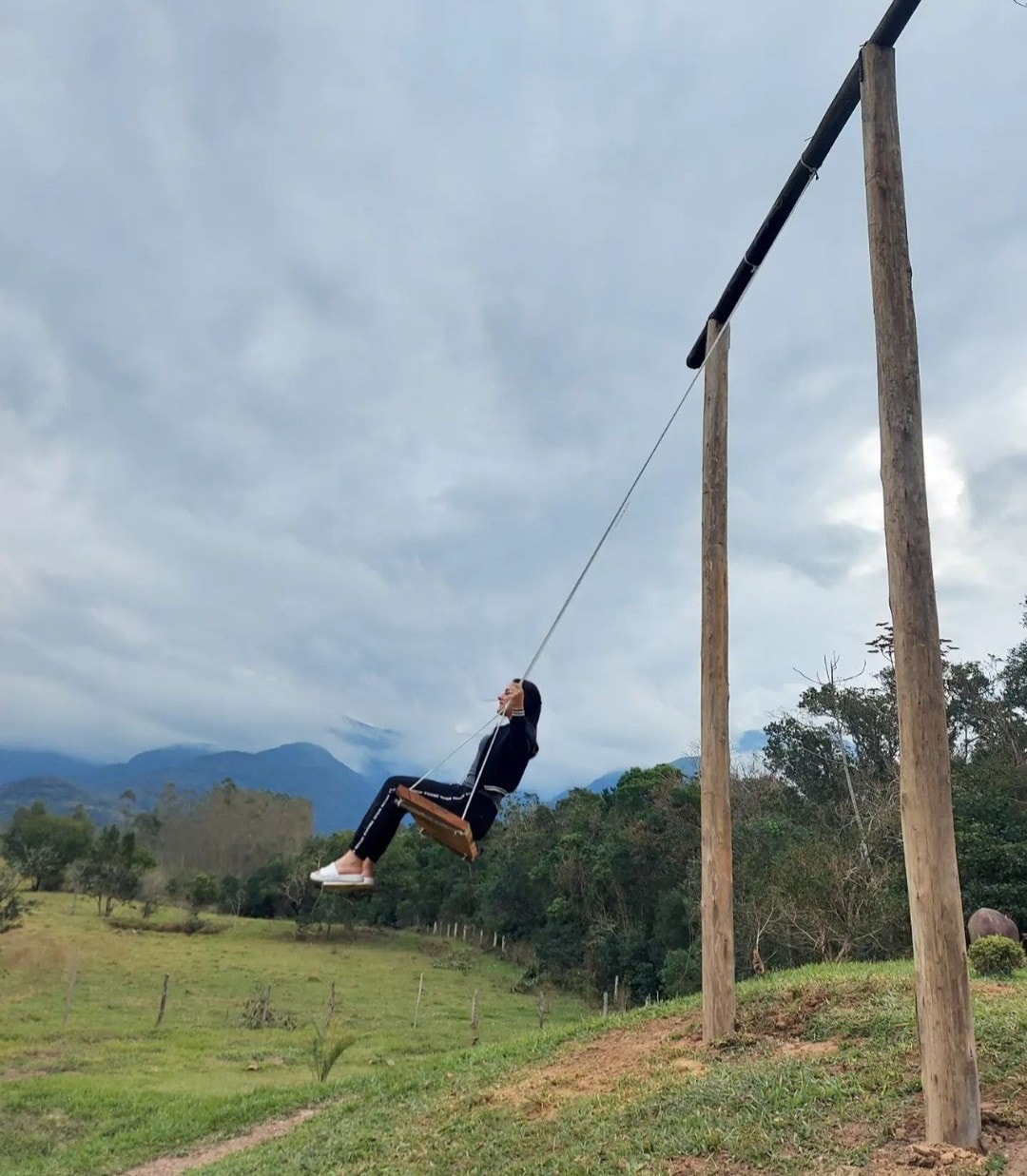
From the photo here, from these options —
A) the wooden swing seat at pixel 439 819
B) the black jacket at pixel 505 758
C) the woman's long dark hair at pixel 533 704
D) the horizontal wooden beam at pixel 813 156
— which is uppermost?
the horizontal wooden beam at pixel 813 156

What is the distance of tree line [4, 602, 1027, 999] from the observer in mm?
15773

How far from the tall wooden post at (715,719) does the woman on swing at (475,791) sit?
8.98 ft

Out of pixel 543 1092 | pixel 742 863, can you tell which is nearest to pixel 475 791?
pixel 543 1092

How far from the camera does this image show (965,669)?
2919cm

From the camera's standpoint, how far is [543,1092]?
23.2ft

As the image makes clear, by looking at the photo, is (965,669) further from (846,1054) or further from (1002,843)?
(846,1054)

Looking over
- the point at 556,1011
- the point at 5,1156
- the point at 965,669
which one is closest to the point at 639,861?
the point at 556,1011

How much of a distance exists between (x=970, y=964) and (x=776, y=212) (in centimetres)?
809

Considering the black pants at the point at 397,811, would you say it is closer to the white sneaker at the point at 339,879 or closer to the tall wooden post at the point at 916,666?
the white sneaker at the point at 339,879

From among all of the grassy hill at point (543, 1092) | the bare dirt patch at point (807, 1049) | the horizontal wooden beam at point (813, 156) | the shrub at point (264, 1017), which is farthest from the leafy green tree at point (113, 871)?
the horizontal wooden beam at point (813, 156)

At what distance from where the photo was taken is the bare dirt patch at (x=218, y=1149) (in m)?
9.00

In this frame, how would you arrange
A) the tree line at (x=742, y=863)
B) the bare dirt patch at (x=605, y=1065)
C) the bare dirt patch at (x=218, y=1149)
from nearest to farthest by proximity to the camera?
the bare dirt patch at (x=605, y=1065) < the bare dirt patch at (x=218, y=1149) < the tree line at (x=742, y=863)

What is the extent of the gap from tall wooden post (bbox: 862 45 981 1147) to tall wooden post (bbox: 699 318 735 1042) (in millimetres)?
2638

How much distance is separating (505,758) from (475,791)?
0.85 ft
